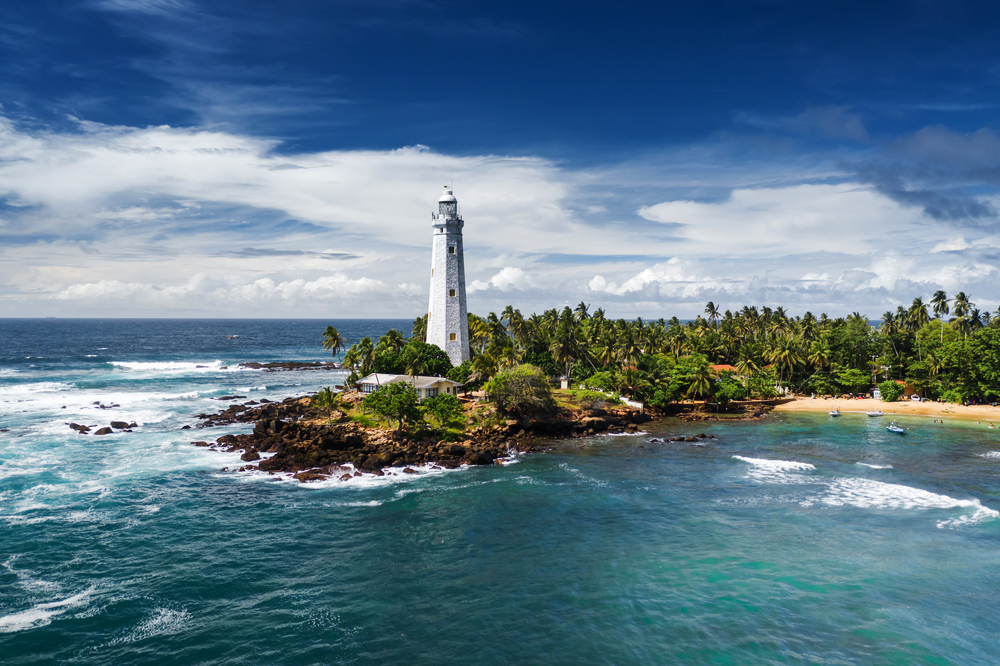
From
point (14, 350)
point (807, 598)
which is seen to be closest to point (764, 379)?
point (807, 598)

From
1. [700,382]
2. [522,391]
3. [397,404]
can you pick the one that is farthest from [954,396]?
[397,404]

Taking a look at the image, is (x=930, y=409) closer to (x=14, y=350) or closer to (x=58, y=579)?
(x=58, y=579)

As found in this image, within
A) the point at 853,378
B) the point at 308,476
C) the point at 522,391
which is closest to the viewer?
the point at 308,476

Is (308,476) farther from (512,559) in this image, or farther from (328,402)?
(328,402)

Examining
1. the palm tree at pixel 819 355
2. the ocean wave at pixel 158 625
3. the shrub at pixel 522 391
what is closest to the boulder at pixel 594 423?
the shrub at pixel 522 391

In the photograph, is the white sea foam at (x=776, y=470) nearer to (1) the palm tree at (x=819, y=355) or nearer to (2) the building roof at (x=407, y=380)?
(2) the building roof at (x=407, y=380)
